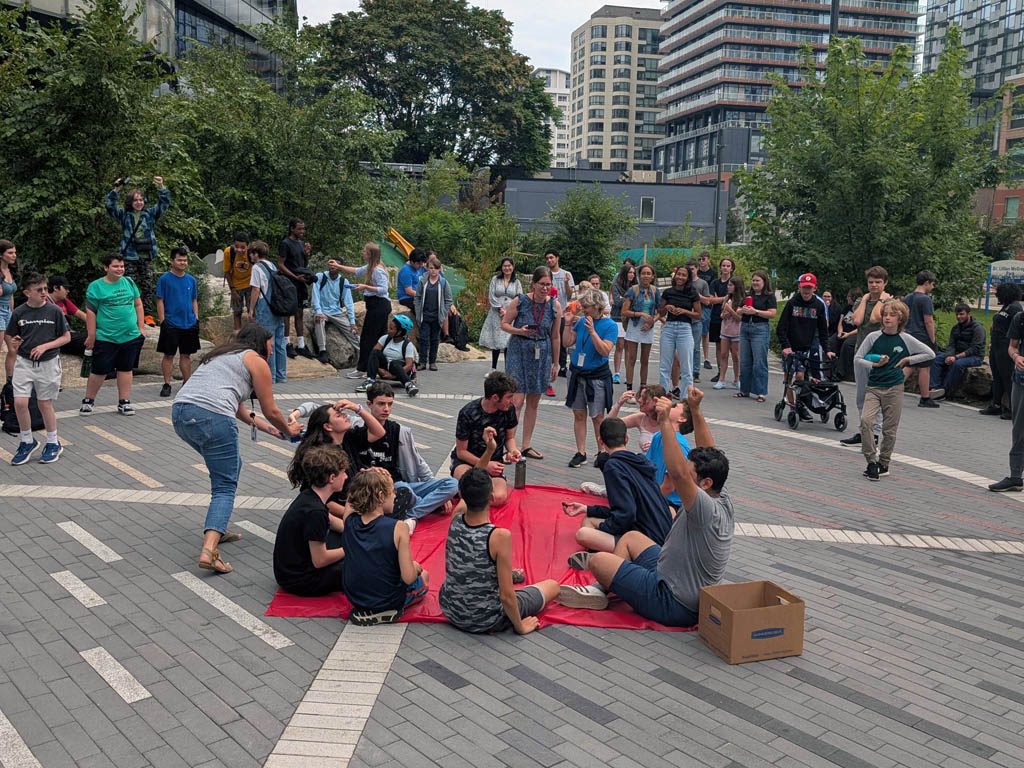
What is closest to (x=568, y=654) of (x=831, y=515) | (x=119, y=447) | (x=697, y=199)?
(x=831, y=515)

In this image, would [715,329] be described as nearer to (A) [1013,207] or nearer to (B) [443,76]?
(B) [443,76]

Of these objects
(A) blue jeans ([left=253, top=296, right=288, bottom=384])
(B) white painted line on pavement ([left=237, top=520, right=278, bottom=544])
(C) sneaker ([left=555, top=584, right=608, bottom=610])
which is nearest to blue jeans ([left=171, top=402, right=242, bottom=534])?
(B) white painted line on pavement ([left=237, top=520, right=278, bottom=544])

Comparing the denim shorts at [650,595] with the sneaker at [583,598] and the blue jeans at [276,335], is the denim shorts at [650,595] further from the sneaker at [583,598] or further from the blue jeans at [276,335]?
the blue jeans at [276,335]

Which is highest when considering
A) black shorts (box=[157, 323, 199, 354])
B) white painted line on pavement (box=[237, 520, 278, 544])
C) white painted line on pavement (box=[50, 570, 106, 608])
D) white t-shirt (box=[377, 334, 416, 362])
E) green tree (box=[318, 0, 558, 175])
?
green tree (box=[318, 0, 558, 175])

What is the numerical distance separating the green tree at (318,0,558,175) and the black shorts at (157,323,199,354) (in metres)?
52.0

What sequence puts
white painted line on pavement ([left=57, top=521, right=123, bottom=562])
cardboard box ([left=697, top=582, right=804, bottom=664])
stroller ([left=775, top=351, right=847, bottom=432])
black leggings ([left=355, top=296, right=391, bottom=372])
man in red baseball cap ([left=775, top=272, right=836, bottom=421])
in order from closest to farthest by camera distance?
cardboard box ([left=697, top=582, right=804, bottom=664]) < white painted line on pavement ([left=57, top=521, right=123, bottom=562]) < stroller ([left=775, top=351, right=847, bottom=432]) < man in red baseball cap ([left=775, top=272, right=836, bottom=421]) < black leggings ([left=355, top=296, right=391, bottom=372])

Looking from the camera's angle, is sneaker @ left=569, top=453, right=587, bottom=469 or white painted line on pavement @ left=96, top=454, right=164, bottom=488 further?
sneaker @ left=569, top=453, right=587, bottom=469

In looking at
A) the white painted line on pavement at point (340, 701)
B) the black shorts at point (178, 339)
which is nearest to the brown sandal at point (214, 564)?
the white painted line on pavement at point (340, 701)

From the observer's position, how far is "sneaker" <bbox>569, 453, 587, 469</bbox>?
990 centimetres

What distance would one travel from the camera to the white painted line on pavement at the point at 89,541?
6.77m

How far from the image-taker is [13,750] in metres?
4.25

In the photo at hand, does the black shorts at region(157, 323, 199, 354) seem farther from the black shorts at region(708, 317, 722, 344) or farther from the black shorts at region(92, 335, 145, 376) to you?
the black shorts at region(708, 317, 722, 344)

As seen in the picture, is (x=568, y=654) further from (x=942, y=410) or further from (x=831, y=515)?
(x=942, y=410)

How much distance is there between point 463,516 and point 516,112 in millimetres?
63219
